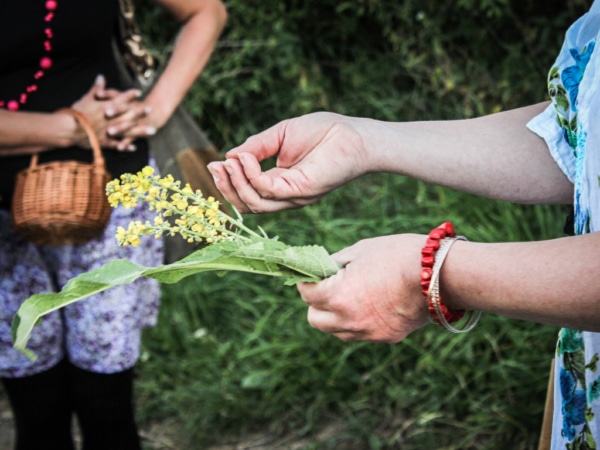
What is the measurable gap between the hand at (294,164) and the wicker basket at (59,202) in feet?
2.46

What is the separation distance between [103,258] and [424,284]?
4.49 feet

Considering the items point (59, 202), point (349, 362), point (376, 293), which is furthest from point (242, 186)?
point (349, 362)

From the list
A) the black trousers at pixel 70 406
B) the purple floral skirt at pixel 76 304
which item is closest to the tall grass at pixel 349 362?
the black trousers at pixel 70 406

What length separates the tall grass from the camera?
10.4ft

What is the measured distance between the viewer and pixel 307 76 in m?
4.84

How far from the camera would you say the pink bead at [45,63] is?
238 centimetres

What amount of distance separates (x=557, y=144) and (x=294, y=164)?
50cm

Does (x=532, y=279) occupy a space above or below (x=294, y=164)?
below

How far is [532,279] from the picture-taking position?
128 cm

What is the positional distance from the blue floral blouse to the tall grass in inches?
62.2

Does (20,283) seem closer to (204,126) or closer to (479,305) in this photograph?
(479,305)

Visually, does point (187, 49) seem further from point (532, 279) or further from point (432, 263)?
point (532, 279)

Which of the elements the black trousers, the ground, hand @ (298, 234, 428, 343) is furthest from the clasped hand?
the ground

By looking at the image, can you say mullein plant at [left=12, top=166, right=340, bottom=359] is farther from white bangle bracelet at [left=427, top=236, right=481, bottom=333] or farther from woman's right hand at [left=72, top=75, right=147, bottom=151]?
woman's right hand at [left=72, top=75, right=147, bottom=151]
